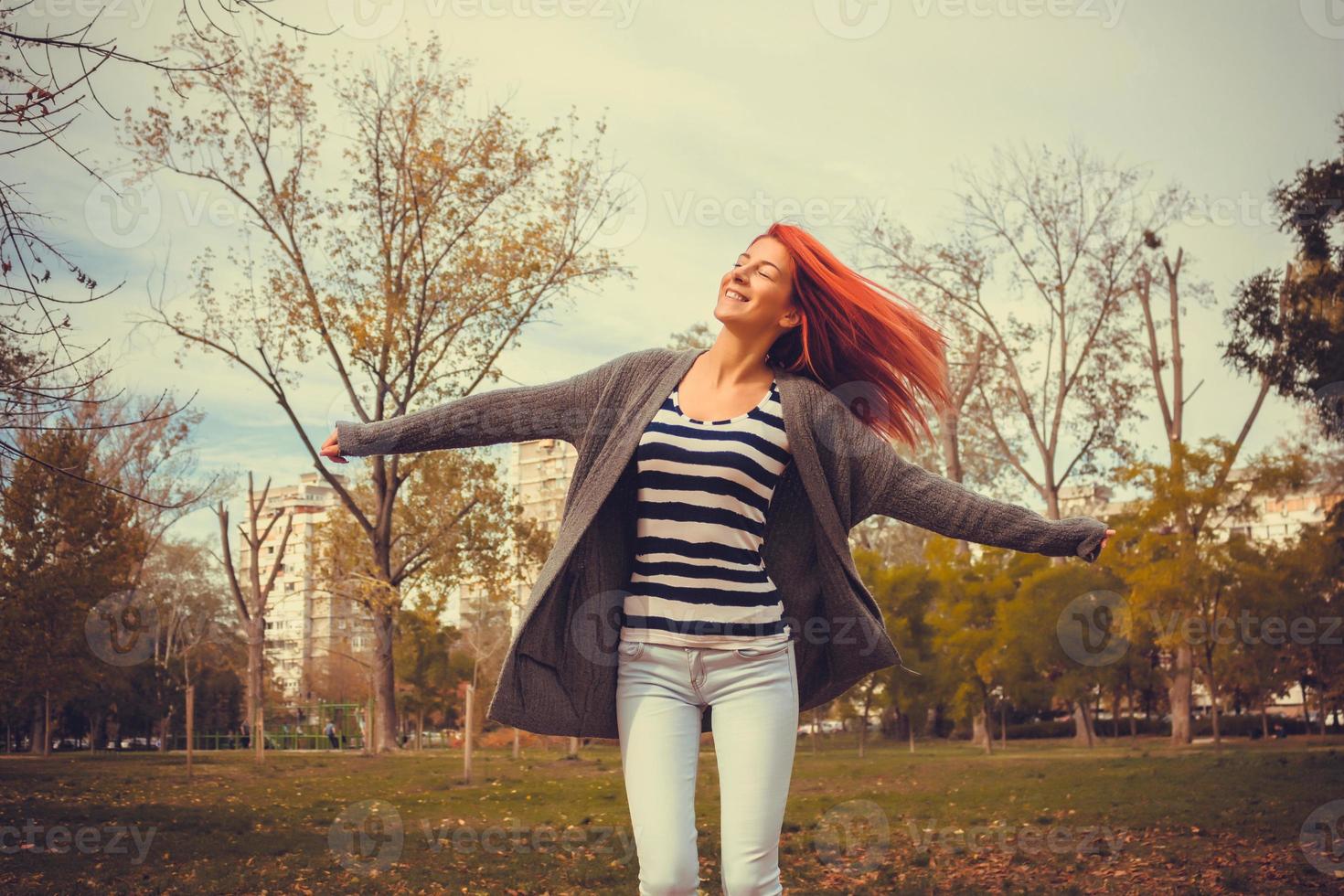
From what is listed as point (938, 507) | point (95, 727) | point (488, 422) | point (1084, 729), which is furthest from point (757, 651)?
point (95, 727)

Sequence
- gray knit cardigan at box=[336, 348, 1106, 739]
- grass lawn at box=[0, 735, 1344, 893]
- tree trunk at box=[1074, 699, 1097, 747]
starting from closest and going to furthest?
gray knit cardigan at box=[336, 348, 1106, 739] → grass lawn at box=[0, 735, 1344, 893] → tree trunk at box=[1074, 699, 1097, 747]

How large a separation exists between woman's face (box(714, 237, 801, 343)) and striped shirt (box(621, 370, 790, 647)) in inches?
14.3

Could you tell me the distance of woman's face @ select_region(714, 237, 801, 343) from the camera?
3.73 meters

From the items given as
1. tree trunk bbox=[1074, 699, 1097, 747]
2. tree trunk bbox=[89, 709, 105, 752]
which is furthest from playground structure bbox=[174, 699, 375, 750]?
tree trunk bbox=[1074, 699, 1097, 747]

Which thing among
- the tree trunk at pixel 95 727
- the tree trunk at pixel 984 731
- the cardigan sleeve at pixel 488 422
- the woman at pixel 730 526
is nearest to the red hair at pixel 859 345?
the woman at pixel 730 526

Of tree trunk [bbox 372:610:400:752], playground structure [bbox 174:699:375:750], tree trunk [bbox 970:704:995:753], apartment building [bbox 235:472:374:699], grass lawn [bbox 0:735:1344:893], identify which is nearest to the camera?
grass lawn [bbox 0:735:1344:893]

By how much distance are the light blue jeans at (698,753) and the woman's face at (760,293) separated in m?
1.05

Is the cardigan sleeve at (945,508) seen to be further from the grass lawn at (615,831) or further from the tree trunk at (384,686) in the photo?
the tree trunk at (384,686)

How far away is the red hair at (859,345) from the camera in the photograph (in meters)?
3.81

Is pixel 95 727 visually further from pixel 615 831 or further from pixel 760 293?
pixel 760 293

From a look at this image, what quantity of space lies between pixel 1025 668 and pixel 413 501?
1338cm

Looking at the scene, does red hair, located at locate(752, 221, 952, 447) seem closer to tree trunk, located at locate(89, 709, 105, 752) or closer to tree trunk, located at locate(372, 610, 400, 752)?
tree trunk, located at locate(372, 610, 400, 752)

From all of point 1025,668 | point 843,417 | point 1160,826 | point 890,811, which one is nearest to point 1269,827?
point 1160,826

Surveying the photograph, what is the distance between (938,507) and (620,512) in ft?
3.27
